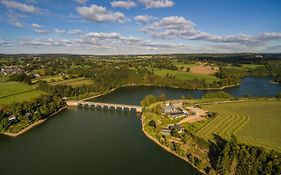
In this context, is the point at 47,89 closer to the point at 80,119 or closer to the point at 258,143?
the point at 80,119

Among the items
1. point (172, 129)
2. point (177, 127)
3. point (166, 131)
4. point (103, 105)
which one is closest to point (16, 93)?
point (103, 105)

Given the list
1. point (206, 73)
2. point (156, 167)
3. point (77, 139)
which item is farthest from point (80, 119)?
point (206, 73)

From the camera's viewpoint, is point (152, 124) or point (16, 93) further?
point (16, 93)

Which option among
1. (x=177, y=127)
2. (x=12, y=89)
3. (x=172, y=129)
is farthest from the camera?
(x=12, y=89)

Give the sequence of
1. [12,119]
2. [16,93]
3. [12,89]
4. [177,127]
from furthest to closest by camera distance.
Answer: [12,89]
[16,93]
[12,119]
[177,127]

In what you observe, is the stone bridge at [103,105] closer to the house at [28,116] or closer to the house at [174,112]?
the house at [174,112]

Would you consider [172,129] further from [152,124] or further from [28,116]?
[28,116]

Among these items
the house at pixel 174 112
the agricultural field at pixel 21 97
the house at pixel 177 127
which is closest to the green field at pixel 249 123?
the house at pixel 177 127

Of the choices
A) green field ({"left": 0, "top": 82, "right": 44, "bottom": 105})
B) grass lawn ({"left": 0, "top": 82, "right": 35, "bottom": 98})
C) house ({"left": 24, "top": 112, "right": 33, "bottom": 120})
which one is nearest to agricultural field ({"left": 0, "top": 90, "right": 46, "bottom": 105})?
green field ({"left": 0, "top": 82, "right": 44, "bottom": 105})
